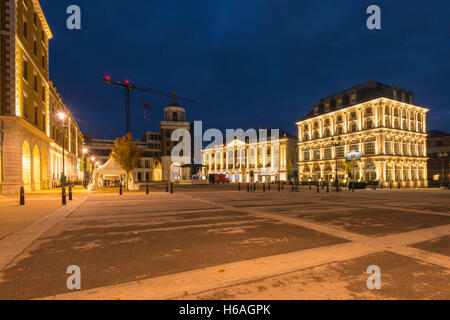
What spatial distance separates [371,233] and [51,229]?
9516mm

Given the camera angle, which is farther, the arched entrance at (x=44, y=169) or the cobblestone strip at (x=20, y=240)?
the arched entrance at (x=44, y=169)

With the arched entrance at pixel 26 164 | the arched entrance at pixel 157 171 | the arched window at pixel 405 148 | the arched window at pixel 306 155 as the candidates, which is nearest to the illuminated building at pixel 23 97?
the arched entrance at pixel 26 164

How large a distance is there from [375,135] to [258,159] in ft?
105

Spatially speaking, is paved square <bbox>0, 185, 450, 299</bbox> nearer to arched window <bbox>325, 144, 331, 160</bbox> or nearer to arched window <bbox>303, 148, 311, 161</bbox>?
arched window <bbox>325, 144, 331, 160</bbox>

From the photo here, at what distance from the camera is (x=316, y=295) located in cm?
333

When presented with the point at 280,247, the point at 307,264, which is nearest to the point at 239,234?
the point at 280,247

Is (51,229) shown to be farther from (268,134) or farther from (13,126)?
(268,134)

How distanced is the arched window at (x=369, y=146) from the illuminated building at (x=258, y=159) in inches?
682

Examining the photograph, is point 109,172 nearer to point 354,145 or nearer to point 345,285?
point 345,285

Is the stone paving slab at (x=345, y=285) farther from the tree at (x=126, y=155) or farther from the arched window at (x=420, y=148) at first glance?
the arched window at (x=420, y=148)

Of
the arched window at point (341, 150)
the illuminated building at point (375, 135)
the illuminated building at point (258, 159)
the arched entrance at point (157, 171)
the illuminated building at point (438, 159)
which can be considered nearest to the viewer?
the illuminated building at point (375, 135)

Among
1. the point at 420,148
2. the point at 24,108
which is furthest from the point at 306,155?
the point at 24,108

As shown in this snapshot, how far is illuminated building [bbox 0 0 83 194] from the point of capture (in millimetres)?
19781

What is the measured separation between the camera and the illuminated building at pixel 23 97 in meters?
19.8
